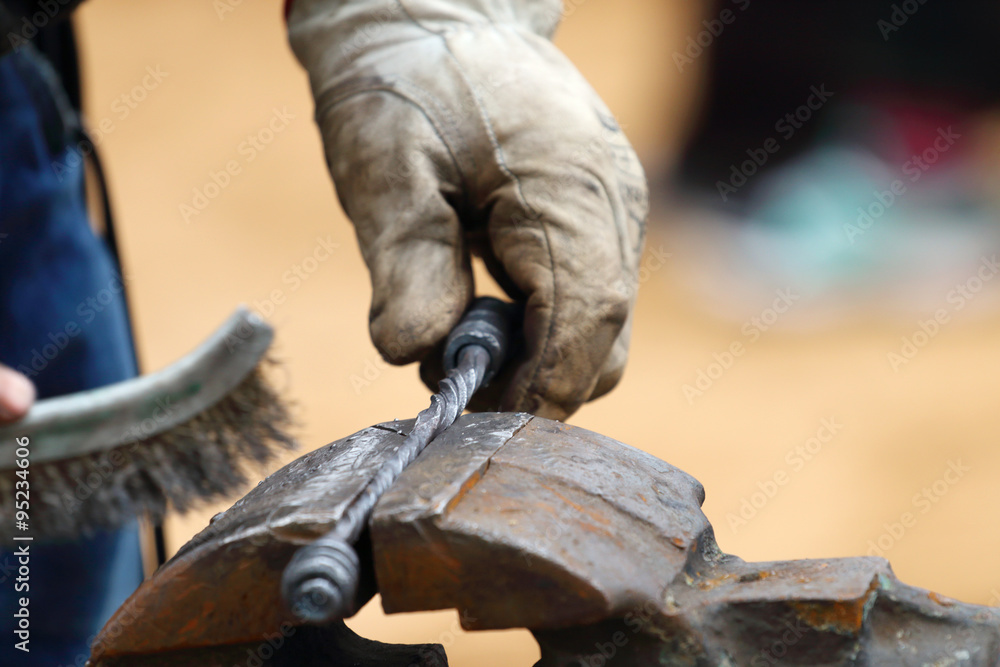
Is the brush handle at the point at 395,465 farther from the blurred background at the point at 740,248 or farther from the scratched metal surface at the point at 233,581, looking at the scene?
the blurred background at the point at 740,248

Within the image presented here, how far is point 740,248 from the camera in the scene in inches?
147

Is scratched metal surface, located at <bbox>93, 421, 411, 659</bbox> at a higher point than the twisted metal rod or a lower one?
lower

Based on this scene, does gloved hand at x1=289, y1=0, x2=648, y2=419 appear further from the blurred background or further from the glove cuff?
the blurred background

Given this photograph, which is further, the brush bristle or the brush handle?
the brush bristle

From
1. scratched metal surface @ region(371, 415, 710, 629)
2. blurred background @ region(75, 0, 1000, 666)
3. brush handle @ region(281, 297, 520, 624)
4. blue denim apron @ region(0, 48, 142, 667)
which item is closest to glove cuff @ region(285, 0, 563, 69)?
brush handle @ region(281, 297, 520, 624)

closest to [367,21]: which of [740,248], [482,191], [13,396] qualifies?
[482,191]

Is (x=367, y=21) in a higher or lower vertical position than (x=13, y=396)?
higher

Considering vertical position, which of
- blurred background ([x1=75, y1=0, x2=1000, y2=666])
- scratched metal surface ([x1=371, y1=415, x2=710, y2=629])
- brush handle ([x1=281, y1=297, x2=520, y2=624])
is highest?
scratched metal surface ([x1=371, y1=415, x2=710, y2=629])

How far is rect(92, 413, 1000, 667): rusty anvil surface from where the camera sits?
55 centimetres

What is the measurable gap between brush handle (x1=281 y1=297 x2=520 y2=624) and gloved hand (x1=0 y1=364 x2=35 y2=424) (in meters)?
0.43

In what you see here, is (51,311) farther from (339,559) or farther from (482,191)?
(339,559)

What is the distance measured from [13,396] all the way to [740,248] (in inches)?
125

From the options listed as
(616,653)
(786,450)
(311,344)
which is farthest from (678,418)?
(616,653)

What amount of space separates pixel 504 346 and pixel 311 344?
208cm
